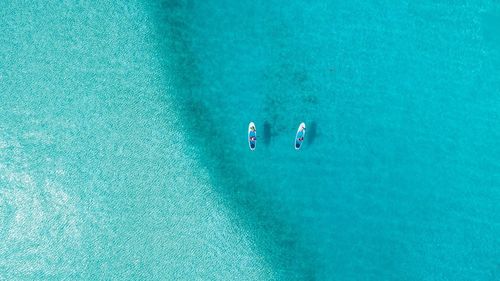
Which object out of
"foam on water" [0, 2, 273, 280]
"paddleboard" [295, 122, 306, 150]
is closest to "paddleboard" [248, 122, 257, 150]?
"paddleboard" [295, 122, 306, 150]

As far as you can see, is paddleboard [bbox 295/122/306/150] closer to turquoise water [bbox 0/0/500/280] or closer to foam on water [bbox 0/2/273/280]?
turquoise water [bbox 0/0/500/280]

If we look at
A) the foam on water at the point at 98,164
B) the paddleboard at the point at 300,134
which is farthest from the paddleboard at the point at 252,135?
the foam on water at the point at 98,164

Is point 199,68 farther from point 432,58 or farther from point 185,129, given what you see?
point 432,58

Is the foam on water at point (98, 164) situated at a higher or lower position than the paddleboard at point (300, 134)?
lower

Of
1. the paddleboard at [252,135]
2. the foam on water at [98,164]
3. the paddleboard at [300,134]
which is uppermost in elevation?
the paddleboard at [300,134]

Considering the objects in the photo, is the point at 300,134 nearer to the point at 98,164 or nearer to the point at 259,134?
the point at 259,134

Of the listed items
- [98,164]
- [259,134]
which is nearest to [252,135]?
[259,134]

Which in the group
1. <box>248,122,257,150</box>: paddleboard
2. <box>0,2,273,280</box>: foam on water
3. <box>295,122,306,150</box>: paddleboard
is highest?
<box>295,122,306,150</box>: paddleboard

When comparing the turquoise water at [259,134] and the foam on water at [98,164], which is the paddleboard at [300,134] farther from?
the foam on water at [98,164]

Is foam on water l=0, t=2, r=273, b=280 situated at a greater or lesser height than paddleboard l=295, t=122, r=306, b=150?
lesser
